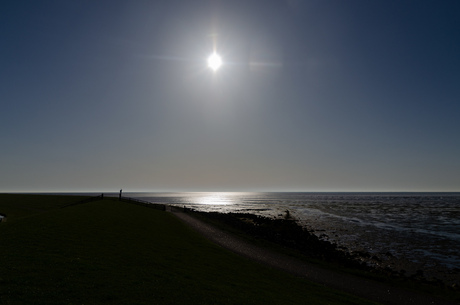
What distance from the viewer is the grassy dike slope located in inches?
357

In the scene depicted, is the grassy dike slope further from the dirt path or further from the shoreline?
the shoreline

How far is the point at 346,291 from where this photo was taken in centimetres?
1656

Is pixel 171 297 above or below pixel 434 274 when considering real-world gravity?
above

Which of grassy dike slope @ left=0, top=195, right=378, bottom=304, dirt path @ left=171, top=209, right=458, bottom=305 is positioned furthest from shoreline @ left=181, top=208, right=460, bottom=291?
grassy dike slope @ left=0, top=195, right=378, bottom=304

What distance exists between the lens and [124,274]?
11680 mm

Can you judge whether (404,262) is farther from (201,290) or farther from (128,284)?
(128,284)

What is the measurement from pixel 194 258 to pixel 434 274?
23147 millimetres

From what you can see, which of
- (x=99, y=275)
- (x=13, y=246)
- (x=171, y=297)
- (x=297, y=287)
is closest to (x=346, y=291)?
(x=297, y=287)

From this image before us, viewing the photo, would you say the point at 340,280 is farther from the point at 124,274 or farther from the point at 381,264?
the point at 124,274

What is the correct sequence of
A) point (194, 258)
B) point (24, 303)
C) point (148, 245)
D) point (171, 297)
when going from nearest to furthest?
point (24, 303), point (171, 297), point (194, 258), point (148, 245)

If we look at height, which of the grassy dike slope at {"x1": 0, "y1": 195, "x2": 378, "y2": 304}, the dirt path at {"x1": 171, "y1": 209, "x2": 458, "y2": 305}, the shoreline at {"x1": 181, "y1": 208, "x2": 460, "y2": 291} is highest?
the grassy dike slope at {"x1": 0, "y1": 195, "x2": 378, "y2": 304}

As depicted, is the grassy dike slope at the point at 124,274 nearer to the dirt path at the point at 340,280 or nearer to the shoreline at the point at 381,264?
the dirt path at the point at 340,280

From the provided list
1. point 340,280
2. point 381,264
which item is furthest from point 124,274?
point 381,264

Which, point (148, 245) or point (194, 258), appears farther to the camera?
point (148, 245)
